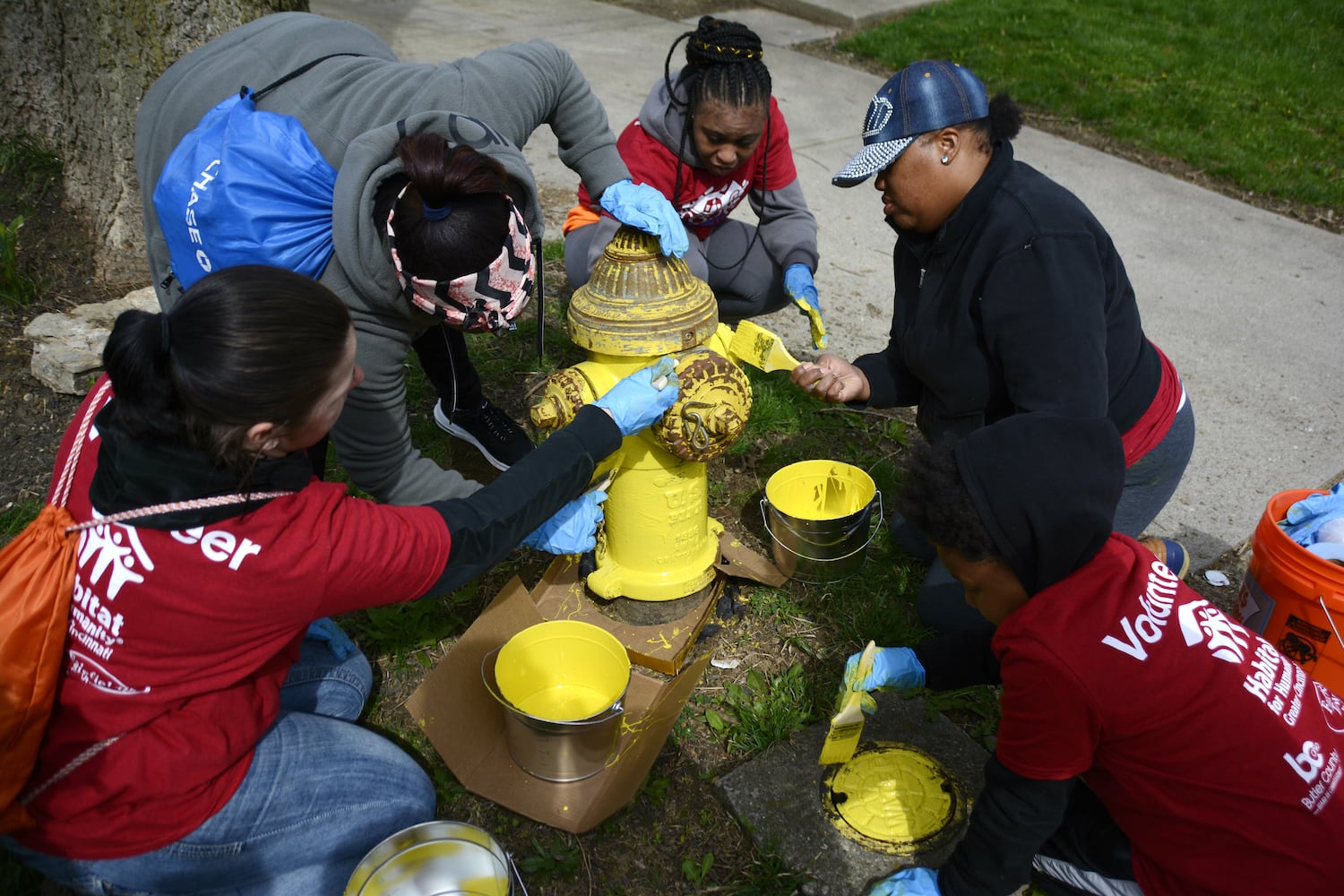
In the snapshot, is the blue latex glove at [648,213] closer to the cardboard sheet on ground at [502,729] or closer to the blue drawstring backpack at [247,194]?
the blue drawstring backpack at [247,194]

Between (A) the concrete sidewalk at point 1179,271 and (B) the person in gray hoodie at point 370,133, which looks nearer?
(B) the person in gray hoodie at point 370,133

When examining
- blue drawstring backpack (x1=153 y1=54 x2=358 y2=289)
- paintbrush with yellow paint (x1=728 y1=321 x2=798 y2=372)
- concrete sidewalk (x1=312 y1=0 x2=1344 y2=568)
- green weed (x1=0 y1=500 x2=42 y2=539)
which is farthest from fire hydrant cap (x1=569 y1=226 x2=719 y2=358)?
green weed (x1=0 y1=500 x2=42 y2=539)

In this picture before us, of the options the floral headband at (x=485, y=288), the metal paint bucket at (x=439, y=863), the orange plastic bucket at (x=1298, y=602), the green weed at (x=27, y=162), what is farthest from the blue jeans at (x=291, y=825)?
the green weed at (x=27, y=162)

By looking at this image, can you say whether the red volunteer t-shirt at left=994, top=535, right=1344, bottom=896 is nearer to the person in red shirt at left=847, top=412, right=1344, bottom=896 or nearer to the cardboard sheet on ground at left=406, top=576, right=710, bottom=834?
the person in red shirt at left=847, top=412, right=1344, bottom=896

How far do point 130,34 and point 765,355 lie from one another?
9.90 ft

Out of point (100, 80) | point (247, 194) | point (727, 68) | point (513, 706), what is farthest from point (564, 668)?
point (100, 80)

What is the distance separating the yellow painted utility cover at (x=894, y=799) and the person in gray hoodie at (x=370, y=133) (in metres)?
1.23

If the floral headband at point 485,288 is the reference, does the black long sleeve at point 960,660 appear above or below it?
below

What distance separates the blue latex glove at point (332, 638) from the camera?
94.9 inches

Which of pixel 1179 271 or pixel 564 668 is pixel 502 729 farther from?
pixel 1179 271

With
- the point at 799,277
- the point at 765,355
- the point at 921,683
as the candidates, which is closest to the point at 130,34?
the point at 799,277

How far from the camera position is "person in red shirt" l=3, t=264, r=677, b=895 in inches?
58.6

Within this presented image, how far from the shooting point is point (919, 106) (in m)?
2.08

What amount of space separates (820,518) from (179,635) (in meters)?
1.89
